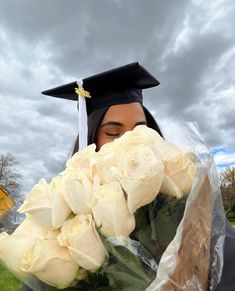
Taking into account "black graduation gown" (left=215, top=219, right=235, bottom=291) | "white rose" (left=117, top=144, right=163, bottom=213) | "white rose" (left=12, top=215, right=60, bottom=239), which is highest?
"white rose" (left=117, top=144, right=163, bottom=213)

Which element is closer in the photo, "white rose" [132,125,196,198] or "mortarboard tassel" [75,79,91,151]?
"white rose" [132,125,196,198]

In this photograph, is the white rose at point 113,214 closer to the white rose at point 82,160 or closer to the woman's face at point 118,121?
the white rose at point 82,160

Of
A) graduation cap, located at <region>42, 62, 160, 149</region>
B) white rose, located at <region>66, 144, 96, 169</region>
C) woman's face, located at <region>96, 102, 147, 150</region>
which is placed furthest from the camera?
graduation cap, located at <region>42, 62, 160, 149</region>

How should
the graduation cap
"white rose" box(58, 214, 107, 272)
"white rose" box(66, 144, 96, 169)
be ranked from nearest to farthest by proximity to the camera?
"white rose" box(58, 214, 107, 272) → "white rose" box(66, 144, 96, 169) → the graduation cap

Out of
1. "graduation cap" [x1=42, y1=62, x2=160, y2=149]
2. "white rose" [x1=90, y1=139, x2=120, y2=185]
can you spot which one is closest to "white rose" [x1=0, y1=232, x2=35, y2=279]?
"white rose" [x1=90, y1=139, x2=120, y2=185]

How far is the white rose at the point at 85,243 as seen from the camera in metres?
0.88

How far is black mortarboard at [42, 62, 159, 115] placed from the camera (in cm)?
297

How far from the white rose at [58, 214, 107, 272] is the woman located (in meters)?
1.59

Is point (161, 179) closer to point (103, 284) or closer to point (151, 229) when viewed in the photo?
point (151, 229)

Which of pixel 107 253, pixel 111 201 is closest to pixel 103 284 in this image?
pixel 107 253

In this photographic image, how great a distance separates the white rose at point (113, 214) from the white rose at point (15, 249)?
0.58 feet

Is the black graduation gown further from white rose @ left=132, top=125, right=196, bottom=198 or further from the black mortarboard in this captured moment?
the black mortarboard

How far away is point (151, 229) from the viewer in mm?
919

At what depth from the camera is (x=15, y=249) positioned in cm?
96
